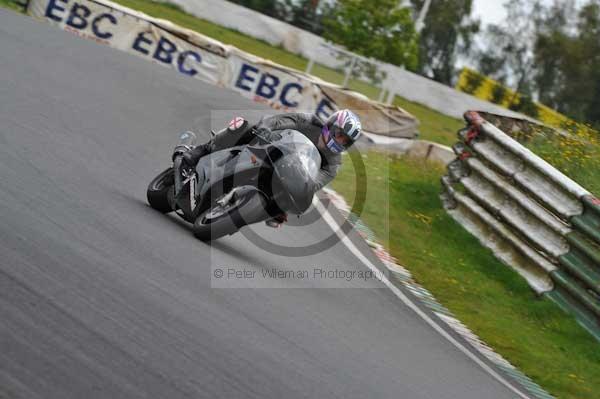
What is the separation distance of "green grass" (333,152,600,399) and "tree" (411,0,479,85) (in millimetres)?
43889

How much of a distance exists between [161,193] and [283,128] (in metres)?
1.21

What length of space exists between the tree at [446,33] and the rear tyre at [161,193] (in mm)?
49511

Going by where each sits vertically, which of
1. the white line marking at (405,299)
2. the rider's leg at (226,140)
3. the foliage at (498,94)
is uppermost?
the foliage at (498,94)

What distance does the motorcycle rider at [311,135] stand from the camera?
330 inches

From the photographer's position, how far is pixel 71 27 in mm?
23156

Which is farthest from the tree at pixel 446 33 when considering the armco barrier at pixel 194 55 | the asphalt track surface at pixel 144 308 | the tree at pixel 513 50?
the asphalt track surface at pixel 144 308

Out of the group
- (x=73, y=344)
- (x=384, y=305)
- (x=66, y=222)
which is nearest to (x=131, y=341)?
(x=73, y=344)

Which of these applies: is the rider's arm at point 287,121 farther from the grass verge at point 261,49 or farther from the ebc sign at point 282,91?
the grass verge at point 261,49

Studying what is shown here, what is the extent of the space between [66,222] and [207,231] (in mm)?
1682

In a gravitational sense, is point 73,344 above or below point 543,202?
below

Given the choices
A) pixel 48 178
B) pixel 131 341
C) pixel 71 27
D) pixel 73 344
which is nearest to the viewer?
pixel 73 344

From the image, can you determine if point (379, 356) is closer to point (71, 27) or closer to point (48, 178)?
point (48, 178)

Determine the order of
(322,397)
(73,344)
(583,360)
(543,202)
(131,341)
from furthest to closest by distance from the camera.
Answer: (543,202), (583,360), (322,397), (131,341), (73,344)

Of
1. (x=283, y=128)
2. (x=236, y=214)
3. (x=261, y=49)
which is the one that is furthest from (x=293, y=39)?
(x=236, y=214)
